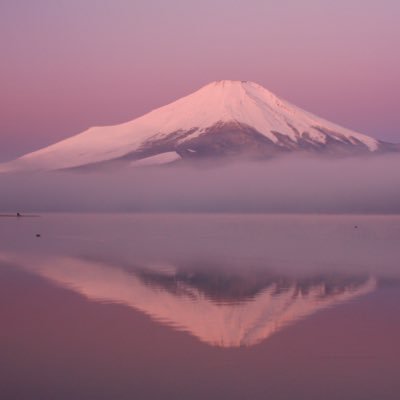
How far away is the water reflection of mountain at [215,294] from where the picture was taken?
774 inches

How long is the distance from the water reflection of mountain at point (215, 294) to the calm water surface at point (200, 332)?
39 millimetres

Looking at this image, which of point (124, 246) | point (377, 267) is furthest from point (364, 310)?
point (124, 246)

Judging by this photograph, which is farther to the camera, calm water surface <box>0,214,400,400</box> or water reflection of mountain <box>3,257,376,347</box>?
water reflection of mountain <box>3,257,376,347</box>

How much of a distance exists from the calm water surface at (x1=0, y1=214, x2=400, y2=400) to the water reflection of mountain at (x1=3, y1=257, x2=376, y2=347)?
4 cm

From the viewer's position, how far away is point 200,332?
18672 mm

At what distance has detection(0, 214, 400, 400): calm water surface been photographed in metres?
14.0

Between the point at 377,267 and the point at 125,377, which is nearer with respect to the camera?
the point at 125,377

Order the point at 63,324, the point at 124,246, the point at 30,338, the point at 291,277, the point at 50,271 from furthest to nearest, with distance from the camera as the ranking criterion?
the point at 124,246 → the point at 50,271 → the point at 291,277 → the point at 63,324 → the point at 30,338

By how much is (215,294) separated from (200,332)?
7611mm

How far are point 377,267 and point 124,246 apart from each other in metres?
22.9

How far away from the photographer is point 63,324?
65.6 ft

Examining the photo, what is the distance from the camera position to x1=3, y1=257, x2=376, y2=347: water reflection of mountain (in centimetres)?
1966

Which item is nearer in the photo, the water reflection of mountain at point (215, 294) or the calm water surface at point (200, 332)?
the calm water surface at point (200, 332)

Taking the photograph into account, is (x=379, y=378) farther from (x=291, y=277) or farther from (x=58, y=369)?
(x=291, y=277)
